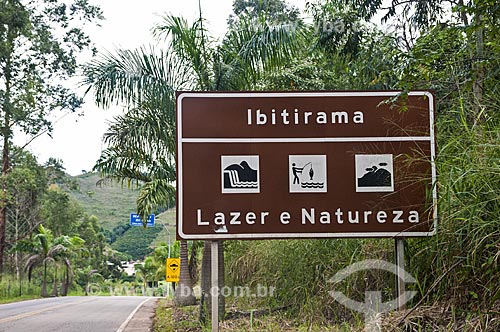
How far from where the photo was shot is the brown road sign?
6.80 meters

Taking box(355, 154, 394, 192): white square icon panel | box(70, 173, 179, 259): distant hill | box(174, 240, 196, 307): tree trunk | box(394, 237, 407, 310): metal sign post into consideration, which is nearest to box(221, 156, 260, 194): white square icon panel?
box(355, 154, 394, 192): white square icon panel

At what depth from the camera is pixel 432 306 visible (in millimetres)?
6152

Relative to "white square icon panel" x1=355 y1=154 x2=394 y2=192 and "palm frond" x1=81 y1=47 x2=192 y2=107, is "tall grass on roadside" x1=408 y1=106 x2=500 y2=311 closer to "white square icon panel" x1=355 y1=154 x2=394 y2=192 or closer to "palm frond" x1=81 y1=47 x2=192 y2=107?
"white square icon panel" x1=355 y1=154 x2=394 y2=192

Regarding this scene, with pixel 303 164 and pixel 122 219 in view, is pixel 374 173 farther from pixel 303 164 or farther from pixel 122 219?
pixel 122 219

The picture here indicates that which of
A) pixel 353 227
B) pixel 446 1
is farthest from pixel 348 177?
pixel 446 1

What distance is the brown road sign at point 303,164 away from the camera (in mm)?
6805

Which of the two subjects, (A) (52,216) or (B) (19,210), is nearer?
(B) (19,210)

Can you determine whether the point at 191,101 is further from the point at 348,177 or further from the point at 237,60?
the point at 237,60

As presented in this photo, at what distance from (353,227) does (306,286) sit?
2919 mm

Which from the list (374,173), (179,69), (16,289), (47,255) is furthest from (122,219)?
(374,173)

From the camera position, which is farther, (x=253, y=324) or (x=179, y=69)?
(x=179, y=69)

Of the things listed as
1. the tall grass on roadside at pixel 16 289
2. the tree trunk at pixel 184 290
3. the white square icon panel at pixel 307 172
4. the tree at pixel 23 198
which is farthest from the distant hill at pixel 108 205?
the white square icon panel at pixel 307 172

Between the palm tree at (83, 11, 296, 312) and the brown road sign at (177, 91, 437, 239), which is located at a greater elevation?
A: the palm tree at (83, 11, 296, 312)

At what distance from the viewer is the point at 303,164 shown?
693 cm
